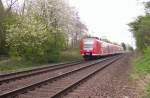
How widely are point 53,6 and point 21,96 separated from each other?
3325 centimetres

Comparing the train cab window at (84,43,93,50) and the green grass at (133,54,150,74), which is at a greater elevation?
the train cab window at (84,43,93,50)

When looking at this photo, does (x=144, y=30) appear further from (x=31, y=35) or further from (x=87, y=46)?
(x=31, y=35)

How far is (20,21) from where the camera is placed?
3378 centimetres

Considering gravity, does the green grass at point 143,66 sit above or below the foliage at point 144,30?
below

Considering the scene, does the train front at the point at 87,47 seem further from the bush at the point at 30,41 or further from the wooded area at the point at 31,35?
the bush at the point at 30,41

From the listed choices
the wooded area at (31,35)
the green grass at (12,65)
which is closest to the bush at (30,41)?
the wooded area at (31,35)

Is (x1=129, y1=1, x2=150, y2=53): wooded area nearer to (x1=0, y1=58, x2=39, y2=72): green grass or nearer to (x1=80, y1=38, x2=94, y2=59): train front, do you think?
(x1=80, y1=38, x2=94, y2=59): train front

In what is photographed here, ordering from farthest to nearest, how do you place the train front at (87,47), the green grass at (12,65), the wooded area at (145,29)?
the train front at (87,47)
the wooded area at (145,29)
the green grass at (12,65)

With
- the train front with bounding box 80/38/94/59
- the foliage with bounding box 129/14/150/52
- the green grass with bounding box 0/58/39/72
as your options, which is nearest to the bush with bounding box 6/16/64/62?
the green grass with bounding box 0/58/39/72

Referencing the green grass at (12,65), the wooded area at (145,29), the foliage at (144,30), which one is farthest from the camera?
the foliage at (144,30)

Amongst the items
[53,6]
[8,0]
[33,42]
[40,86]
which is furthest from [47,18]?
[40,86]

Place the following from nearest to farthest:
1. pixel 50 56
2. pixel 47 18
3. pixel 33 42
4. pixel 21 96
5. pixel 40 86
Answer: pixel 21 96, pixel 40 86, pixel 33 42, pixel 50 56, pixel 47 18

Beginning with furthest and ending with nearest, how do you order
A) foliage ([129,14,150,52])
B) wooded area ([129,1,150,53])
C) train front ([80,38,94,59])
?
train front ([80,38,94,59])
foliage ([129,14,150,52])
wooded area ([129,1,150,53])

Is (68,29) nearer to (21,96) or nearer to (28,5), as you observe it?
(28,5)
